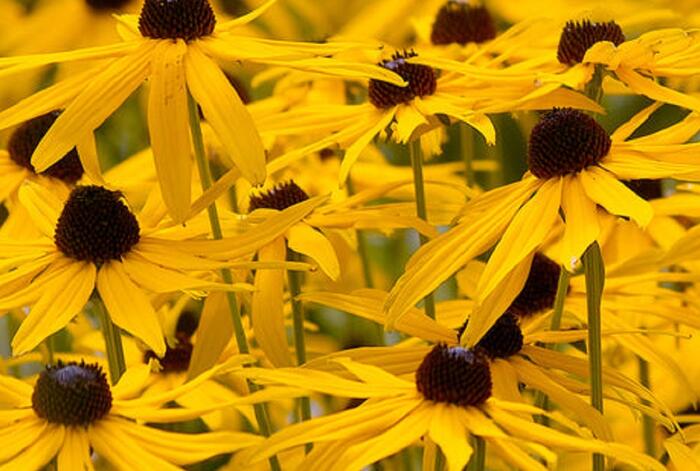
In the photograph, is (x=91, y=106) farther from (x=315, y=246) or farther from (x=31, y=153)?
(x=31, y=153)

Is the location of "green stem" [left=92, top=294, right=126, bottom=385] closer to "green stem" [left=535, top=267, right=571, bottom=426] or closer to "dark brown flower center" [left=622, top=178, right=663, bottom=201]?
"green stem" [left=535, top=267, right=571, bottom=426]

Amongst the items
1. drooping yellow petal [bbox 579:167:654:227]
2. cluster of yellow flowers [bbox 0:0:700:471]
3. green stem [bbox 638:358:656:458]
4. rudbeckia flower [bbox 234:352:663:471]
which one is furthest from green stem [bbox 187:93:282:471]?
green stem [bbox 638:358:656:458]

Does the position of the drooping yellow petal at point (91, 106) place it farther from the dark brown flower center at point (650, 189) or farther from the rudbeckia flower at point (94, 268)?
the dark brown flower center at point (650, 189)

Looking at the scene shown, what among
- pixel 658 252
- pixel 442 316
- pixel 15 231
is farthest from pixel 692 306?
pixel 15 231

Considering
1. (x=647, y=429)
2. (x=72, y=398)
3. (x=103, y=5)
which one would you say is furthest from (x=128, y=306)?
(x=103, y=5)

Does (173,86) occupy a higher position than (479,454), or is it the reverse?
(173,86)

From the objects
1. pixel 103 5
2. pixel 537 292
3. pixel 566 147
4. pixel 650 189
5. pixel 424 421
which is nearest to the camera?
pixel 424 421

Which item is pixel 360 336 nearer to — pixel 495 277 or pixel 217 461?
pixel 217 461
